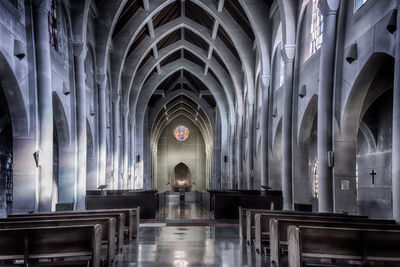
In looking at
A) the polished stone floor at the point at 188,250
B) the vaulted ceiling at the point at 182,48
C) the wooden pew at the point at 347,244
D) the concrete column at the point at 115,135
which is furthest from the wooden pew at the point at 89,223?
the concrete column at the point at 115,135

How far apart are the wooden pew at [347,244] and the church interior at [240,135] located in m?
0.02

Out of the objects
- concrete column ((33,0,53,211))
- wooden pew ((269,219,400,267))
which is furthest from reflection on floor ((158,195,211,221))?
wooden pew ((269,219,400,267))

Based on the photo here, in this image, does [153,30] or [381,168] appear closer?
[381,168]

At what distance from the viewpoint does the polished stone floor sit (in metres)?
7.25

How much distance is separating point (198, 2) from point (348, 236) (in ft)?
68.4

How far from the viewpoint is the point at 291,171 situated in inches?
638

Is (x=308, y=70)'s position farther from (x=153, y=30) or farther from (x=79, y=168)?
(x=153, y=30)

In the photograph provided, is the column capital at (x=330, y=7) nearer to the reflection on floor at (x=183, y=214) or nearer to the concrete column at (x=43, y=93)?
the concrete column at (x=43, y=93)

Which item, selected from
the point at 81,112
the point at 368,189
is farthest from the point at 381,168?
the point at 81,112

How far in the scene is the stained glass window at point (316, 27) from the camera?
46.6 feet

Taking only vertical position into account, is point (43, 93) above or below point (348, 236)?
above

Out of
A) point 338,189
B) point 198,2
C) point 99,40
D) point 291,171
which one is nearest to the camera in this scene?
point 338,189

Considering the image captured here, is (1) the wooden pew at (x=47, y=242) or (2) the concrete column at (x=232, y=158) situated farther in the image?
(2) the concrete column at (x=232, y=158)

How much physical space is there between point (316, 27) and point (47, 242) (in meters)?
12.2
